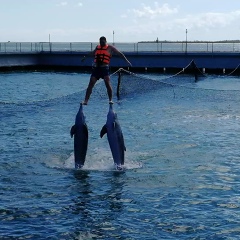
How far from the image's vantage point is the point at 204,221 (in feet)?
49.9

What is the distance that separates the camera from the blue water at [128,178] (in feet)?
48.7

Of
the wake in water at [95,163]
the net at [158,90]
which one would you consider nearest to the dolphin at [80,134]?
the wake in water at [95,163]

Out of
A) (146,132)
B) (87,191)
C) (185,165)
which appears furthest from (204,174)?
(146,132)

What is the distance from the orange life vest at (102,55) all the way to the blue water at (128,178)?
12.9 feet

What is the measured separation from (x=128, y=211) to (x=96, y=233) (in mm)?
1902

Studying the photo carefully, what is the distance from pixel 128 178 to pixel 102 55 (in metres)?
4.92

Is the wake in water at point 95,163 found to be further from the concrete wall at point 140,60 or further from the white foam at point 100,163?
the concrete wall at point 140,60

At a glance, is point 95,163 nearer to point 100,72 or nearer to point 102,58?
point 100,72

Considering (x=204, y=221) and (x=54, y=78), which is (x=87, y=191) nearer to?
(x=204, y=221)

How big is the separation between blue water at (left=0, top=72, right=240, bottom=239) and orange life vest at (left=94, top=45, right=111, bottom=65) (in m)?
3.94

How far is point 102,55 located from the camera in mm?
21375

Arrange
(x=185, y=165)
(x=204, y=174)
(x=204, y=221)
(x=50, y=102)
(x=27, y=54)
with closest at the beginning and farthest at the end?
(x=204, y=221)
(x=204, y=174)
(x=185, y=165)
(x=50, y=102)
(x=27, y=54)

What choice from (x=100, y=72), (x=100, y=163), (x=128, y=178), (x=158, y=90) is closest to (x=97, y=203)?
(x=128, y=178)

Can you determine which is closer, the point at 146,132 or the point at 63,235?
the point at 63,235
